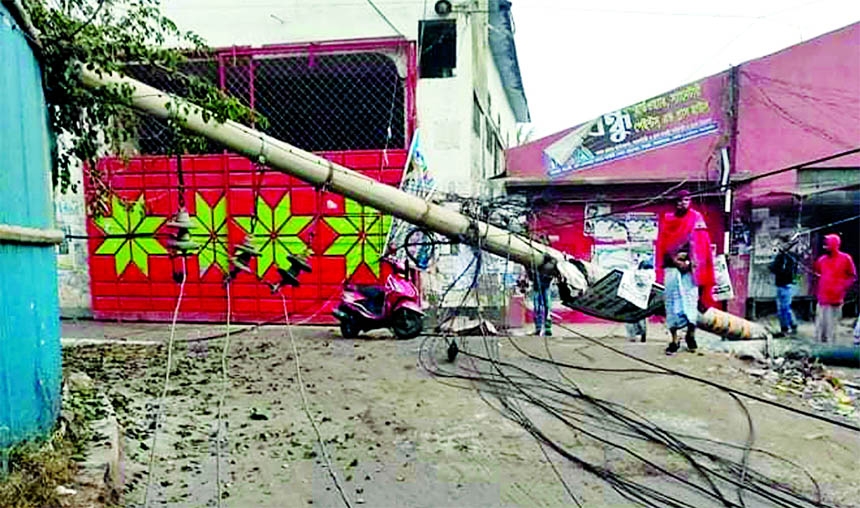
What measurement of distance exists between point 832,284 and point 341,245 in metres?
8.15

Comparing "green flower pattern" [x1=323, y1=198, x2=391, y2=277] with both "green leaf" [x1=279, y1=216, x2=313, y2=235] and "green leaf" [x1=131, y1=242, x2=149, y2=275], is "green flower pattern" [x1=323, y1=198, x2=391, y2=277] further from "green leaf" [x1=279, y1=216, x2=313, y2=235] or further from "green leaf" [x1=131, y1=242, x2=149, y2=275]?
"green leaf" [x1=131, y1=242, x2=149, y2=275]

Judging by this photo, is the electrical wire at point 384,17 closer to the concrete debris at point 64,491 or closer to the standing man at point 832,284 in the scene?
the standing man at point 832,284

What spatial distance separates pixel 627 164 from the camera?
12820 mm

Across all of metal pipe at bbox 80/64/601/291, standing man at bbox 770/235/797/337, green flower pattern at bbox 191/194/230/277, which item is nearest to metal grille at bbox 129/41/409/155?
green flower pattern at bbox 191/194/230/277

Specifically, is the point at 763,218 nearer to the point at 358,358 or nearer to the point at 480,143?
the point at 480,143

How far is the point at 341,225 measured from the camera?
11211 millimetres

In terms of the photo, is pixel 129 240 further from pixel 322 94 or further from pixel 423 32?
pixel 423 32

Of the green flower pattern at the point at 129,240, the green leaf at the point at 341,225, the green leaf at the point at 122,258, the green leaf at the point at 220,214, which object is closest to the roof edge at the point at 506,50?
the green leaf at the point at 341,225

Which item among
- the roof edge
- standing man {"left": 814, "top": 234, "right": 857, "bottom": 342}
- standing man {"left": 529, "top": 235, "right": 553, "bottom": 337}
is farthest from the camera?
the roof edge

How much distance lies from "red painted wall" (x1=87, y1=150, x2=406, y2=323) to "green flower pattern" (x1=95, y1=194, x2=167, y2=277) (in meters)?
0.02

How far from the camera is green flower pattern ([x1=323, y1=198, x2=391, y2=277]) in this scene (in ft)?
36.5

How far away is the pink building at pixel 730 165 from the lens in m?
12.2

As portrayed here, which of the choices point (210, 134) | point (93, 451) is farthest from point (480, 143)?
point (93, 451)

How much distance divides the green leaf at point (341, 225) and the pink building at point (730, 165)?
3.54m
